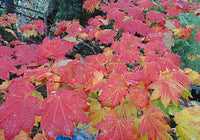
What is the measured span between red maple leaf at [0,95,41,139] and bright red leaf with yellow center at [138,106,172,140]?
61cm

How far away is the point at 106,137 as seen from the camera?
751mm

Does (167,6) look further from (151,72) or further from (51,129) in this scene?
(51,129)

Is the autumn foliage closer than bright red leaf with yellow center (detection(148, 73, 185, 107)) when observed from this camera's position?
Yes

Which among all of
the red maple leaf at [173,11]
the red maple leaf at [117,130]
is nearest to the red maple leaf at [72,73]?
the red maple leaf at [117,130]

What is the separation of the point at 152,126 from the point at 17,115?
30.3 inches

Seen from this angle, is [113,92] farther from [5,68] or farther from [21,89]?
[5,68]

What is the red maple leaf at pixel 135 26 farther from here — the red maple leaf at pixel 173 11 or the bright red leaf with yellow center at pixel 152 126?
the bright red leaf with yellow center at pixel 152 126

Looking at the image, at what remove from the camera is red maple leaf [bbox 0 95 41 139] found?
68 centimetres

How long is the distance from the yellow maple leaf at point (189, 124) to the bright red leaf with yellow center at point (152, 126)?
20cm

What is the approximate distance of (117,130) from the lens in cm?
77

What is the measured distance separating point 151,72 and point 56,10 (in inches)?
157

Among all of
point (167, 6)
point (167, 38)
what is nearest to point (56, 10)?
point (167, 6)

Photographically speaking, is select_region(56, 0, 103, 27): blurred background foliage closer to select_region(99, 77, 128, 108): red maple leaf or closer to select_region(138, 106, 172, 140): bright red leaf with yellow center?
select_region(99, 77, 128, 108): red maple leaf

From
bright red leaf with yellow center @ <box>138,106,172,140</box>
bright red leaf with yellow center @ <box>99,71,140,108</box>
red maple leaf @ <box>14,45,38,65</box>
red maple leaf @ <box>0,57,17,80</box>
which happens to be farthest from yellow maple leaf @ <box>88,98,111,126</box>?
red maple leaf @ <box>14,45,38,65</box>
